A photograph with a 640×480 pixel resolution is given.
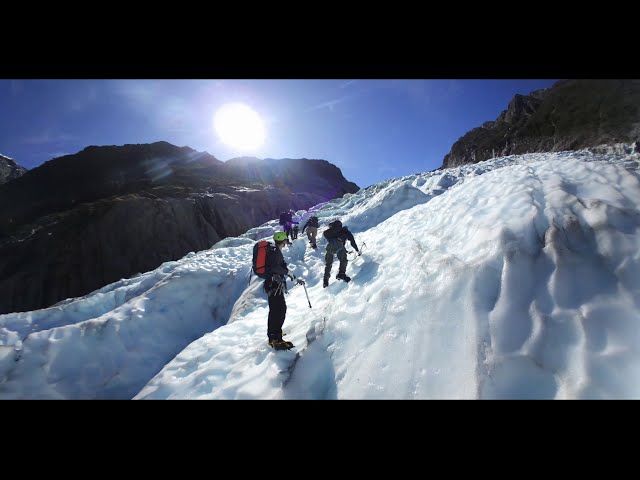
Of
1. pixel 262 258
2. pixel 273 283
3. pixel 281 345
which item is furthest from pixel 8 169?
pixel 281 345

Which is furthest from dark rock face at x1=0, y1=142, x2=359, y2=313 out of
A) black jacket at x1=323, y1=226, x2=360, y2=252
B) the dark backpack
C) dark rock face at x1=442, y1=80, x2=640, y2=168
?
dark rock face at x1=442, y1=80, x2=640, y2=168

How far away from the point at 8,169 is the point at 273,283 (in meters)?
87.6

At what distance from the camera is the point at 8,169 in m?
59.2

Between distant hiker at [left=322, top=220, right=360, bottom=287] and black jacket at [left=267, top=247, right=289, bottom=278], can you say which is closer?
black jacket at [left=267, top=247, right=289, bottom=278]

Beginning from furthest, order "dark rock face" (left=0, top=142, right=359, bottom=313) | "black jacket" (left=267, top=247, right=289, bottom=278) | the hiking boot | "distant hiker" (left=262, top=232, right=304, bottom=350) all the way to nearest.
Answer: "dark rock face" (left=0, top=142, right=359, bottom=313) < "black jacket" (left=267, top=247, right=289, bottom=278) < "distant hiker" (left=262, top=232, right=304, bottom=350) < the hiking boot

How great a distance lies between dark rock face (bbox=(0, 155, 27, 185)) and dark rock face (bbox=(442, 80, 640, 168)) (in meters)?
94.6

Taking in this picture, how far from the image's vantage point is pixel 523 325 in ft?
11.2

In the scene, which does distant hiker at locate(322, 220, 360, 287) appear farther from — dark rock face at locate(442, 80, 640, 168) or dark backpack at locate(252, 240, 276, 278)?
dark rock face at locate(442, 80, 640, 168)

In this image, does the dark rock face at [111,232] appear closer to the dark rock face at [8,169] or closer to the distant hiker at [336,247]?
the dark rock face at [8,169]

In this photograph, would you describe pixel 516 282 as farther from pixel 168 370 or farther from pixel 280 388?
pixel 168 370

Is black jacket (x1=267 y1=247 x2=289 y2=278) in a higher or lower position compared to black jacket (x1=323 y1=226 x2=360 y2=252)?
lower

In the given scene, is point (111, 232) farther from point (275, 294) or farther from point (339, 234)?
point (275, 294)

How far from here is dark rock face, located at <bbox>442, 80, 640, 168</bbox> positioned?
31.3 m
